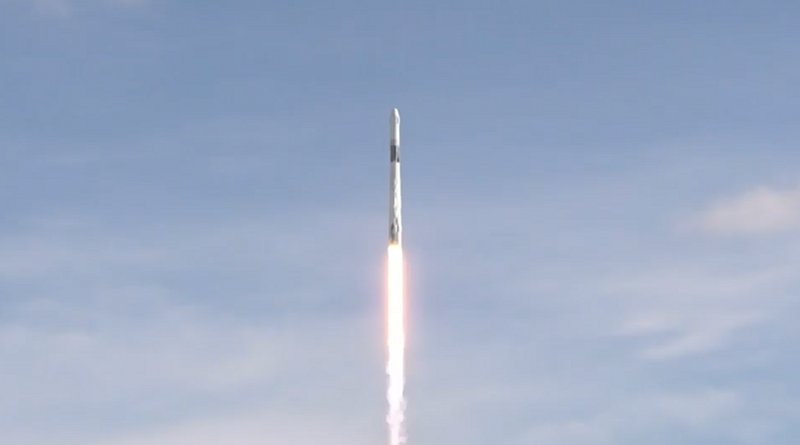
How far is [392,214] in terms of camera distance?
179 m

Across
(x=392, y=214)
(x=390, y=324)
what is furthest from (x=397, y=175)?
(x=390, y=324)

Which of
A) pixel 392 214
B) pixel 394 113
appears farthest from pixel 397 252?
pixel 394 113

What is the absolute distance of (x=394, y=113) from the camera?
591 feet

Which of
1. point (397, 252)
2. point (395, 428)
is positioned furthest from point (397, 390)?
point (397, 252)

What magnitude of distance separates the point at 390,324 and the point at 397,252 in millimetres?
10221

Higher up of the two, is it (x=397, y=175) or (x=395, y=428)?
(x=397, y=175)

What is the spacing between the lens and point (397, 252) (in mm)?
177875

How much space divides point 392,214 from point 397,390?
19681mm

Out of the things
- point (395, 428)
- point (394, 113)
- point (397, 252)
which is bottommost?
point (395, 428)

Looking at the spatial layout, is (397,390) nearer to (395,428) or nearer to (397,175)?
(395,428)

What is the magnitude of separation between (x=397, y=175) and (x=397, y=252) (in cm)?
812

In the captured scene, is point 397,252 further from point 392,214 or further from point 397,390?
point 397,390

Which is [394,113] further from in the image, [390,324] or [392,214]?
[390,324]

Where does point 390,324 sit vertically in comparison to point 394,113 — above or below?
below
